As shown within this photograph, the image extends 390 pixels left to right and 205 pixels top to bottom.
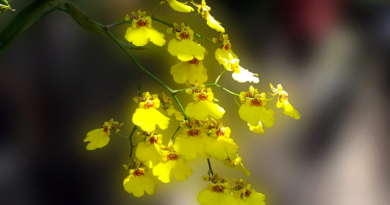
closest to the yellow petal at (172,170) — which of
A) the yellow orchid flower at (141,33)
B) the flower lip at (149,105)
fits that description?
the flower lip at (149,105)

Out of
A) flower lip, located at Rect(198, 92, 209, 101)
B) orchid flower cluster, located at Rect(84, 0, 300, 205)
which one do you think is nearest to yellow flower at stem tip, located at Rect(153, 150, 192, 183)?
orchid flower cluster, located at Rect(84, 0, 300, 205)

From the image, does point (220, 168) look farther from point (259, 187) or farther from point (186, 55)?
point (186, 55)

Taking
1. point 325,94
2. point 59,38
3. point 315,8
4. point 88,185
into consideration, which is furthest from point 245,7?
point 88,185

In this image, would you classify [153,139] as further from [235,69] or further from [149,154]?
[235,69]

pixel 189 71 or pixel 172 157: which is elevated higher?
pixel 189 71

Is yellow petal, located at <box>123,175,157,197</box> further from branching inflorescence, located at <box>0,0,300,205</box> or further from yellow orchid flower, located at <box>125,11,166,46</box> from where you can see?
yellow orchid flower, located at <box>125,11,166,46</box>

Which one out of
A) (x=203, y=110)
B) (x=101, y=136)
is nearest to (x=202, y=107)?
(x=203, y=110)
